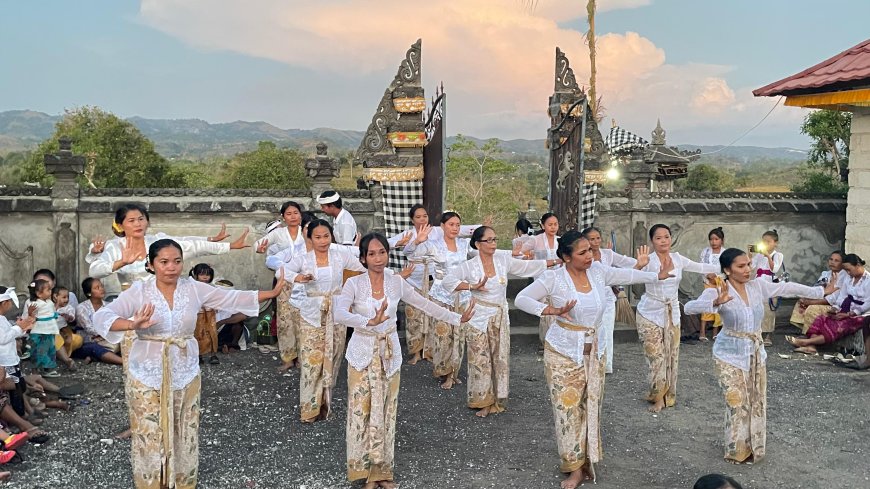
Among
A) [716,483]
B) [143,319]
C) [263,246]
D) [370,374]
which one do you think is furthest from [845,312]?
[143,319]

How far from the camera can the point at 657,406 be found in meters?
7.04

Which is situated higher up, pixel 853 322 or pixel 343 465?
pixel 853 322

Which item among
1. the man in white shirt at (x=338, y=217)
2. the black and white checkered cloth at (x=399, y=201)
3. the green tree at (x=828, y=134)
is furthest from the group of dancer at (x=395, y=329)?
the green tree at (x=828, y=134)

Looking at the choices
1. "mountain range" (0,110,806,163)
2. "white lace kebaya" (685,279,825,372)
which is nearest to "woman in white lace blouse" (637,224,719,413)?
"white lace kebaya" (685,279,825,372)

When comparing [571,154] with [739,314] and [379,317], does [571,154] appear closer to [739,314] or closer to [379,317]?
[739,314]

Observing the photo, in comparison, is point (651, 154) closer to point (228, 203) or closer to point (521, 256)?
point (521, 256)

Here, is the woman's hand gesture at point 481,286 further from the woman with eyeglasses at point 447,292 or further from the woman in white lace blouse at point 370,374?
the woman in white lace blouse at point 370,374

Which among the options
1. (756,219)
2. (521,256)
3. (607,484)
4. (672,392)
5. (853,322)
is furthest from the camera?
(756,219)

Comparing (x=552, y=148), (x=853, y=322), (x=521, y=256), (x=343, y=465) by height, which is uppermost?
(x=552, y=148)

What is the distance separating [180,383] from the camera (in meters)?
4.80

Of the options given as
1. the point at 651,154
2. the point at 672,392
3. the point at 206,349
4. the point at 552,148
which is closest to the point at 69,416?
the point at 206,349

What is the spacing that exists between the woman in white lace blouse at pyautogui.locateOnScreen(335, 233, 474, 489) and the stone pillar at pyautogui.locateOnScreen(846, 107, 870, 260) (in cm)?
771

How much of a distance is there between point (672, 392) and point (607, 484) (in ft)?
7.07

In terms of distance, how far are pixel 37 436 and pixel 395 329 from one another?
3.04 meters
